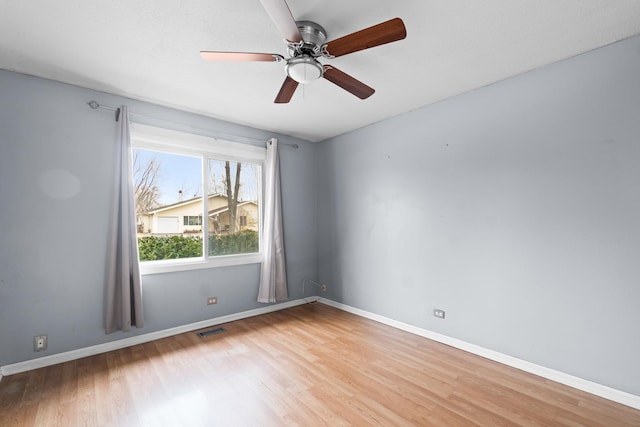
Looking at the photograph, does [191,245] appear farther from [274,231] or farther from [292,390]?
[292,390]

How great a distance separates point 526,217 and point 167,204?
12.1ft

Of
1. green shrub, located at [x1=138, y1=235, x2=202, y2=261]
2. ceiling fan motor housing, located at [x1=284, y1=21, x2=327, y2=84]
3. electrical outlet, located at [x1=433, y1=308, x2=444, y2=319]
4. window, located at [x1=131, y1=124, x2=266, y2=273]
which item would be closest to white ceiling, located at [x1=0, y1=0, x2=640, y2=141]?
ceiling fan motor housing, located at [x1=284, y1=21, x2=327, y2=84]

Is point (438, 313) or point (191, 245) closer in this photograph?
point (438, 313)

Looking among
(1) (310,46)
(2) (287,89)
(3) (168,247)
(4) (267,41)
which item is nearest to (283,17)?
(1) (310,46)

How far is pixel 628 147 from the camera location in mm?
2018

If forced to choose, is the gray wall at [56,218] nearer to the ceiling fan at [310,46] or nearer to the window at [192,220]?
the window at [192,220]

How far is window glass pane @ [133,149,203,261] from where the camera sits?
3156mm

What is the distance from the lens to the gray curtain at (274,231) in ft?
12.8

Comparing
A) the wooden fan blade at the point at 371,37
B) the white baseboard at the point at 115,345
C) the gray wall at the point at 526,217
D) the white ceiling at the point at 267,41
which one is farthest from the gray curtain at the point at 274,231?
the wooden fan blade at the point at 371,37

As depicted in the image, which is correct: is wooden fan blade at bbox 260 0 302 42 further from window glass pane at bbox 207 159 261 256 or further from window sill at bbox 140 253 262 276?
window sill at bbox 140 253 262 276

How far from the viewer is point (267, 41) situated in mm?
2047

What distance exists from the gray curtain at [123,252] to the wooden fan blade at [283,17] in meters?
2.17

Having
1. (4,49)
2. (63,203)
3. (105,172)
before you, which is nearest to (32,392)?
(63,203)

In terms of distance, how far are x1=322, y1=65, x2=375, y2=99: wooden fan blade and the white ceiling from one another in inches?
10.0
